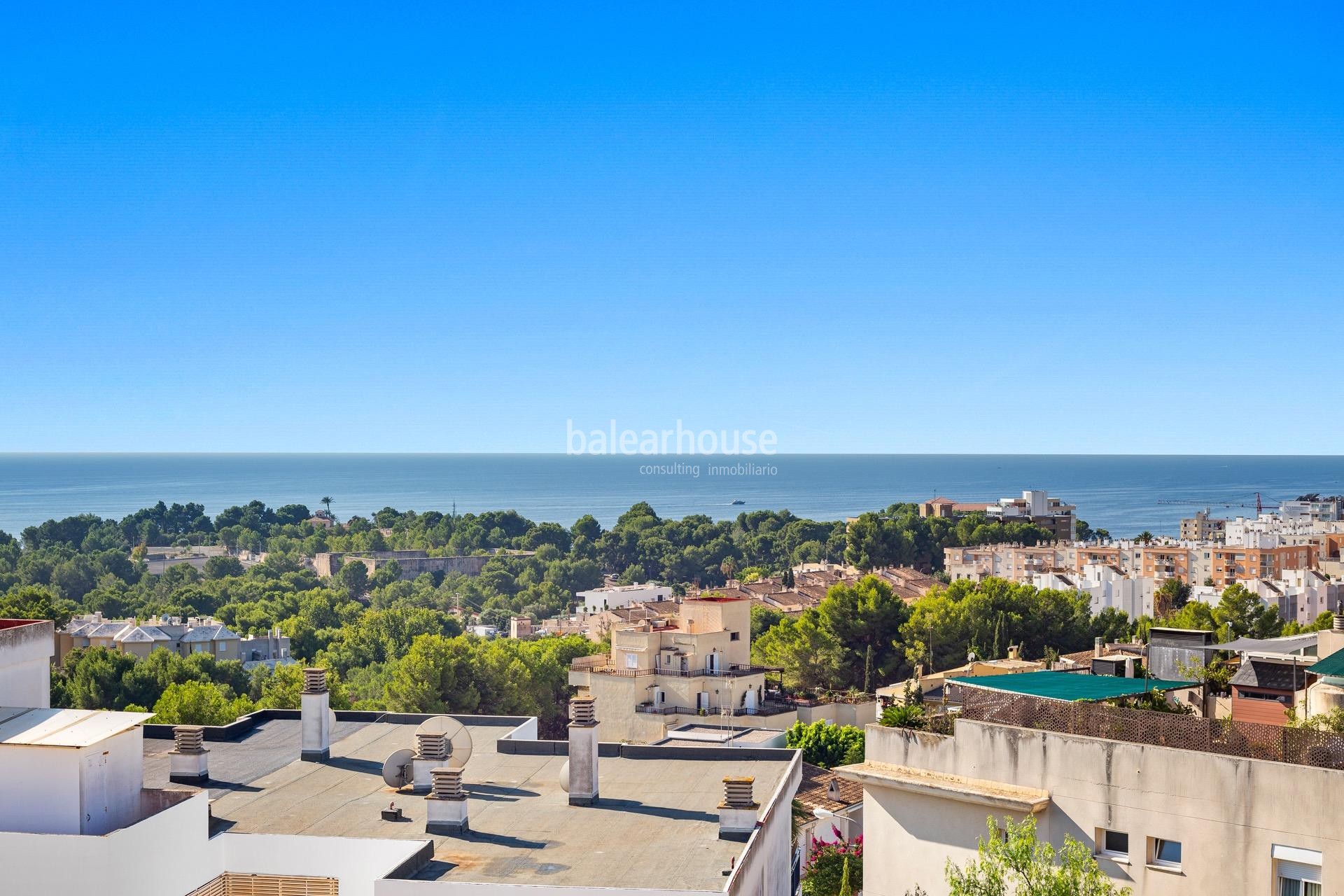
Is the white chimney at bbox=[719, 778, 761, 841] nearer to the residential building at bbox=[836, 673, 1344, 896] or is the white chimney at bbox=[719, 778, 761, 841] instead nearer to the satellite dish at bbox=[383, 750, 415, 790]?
the residential building at bbox=[836, 673, 1344, 896]

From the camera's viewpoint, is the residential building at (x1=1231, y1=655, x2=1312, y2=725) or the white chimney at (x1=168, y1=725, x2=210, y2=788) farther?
the white chimney at (x1=168, y1=725, x2=210, y2=788)

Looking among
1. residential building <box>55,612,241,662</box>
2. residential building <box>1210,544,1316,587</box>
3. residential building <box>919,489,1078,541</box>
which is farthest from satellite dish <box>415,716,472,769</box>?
residential building <box>919,489,1078,541</box>

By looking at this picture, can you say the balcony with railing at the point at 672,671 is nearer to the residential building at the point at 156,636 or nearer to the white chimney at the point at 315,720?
the residential building at the point at 156,636

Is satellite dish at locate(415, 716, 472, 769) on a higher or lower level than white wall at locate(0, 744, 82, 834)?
lower

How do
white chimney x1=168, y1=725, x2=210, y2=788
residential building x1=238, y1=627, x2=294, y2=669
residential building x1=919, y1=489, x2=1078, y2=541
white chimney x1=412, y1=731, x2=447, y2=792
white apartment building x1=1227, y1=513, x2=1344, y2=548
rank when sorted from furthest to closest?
1. residential building x1=919, y1=489, x2=1078, y2=541
2. white apartment building x1=1227, y1=513, x2=1344, y2=548
3. residential building x1=238, y1=627, x2=294, y2=669
4. white chimney x1=168, y1=725, x2=210, y2=788
5. white chimney x1=412, y1=731, x2=447, y2=792

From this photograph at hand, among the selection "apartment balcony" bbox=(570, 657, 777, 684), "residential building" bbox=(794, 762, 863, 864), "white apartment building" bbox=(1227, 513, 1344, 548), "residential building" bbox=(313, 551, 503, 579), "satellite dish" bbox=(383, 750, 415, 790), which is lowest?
"residential building" bbox=(313, 551, 503, 579)

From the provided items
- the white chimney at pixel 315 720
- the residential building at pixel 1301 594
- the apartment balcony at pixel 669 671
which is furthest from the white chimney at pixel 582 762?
the residential building at pixel 1301 594

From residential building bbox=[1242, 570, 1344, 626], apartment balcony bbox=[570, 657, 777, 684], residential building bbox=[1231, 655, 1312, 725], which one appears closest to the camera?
residential building bbox=[1231, 655, 1312, 725]

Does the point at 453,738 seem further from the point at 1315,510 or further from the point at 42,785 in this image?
the point at 1315,510
